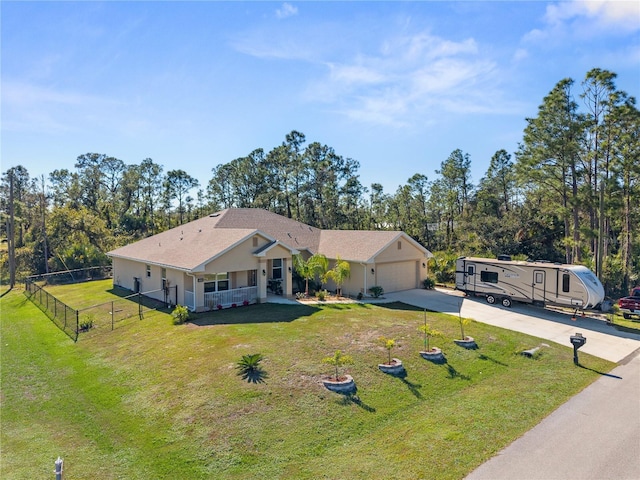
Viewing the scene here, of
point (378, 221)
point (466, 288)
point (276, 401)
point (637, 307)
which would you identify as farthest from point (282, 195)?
point (276, 401)

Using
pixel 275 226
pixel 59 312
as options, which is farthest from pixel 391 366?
pixel 275 226

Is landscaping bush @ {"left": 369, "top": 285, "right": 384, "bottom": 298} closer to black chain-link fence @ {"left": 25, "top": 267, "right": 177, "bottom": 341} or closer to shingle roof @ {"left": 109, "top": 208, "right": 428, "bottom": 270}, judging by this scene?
shingle roof @ {"left": 109, "top": 208, "right": 428, "bottom": 270}

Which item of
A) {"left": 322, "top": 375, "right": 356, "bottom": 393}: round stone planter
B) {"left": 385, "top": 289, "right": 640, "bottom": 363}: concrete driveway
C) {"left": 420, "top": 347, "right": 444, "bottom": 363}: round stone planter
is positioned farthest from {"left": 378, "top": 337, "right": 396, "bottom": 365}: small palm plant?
{"left": 385, "top": 289, "right": 640, "bottom": 363}: concrete driveway

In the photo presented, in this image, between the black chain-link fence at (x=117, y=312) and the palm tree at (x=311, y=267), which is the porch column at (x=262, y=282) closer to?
the palm tree at (x=311, y=267)

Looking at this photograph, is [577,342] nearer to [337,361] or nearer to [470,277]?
[337,361]

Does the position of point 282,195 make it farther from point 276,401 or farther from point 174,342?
point 276,401
